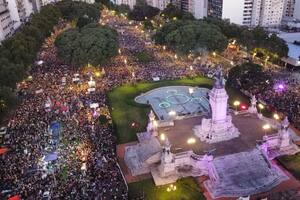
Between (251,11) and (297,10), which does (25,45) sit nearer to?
(251,11)

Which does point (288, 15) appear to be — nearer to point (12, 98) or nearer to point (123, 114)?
point (123, 114)

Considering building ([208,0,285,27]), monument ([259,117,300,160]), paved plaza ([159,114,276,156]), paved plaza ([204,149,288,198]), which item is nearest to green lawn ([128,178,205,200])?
paved plaza ([204,149,288,198])

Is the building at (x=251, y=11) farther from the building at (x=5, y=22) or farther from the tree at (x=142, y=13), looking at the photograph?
the building at (x=5, y=22)

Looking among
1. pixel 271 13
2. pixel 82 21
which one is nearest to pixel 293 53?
pixel 271 13

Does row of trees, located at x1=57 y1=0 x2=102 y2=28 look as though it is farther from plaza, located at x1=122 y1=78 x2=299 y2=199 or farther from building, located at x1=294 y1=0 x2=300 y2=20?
plaza, located at x1=122 y1=78 x2=299 y2=199

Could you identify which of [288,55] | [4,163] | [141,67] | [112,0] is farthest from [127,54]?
[112,0]

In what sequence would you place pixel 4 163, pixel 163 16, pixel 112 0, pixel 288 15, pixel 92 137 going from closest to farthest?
pixel 4 163 < pixel 92 137 < pixel 288 15 < pixel 163 16 < pixel 112 0
